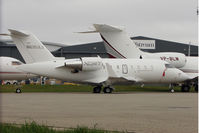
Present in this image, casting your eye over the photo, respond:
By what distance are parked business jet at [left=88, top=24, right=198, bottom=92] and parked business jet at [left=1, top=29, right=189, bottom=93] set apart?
87.2 inches

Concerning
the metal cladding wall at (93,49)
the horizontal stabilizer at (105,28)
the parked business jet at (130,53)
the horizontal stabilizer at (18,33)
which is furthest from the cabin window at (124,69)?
the metal cladding wall at (93,49)

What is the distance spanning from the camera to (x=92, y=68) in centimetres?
3069

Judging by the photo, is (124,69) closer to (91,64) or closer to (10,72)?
(91,64)

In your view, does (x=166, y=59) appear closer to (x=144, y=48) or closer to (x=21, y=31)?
(x=21, y=31)

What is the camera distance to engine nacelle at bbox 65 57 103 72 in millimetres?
30119

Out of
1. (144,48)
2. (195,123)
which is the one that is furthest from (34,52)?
(144,48)

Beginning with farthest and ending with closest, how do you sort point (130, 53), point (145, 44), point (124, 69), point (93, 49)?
point (93, 49) < point (145, 44) < point (130, 53) < point (124, 69)

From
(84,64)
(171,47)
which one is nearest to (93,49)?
(171,47)

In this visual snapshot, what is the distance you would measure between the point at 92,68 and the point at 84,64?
0.79 metres

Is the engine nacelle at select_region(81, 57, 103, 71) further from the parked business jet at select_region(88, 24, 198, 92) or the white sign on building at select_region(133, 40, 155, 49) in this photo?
the white sign on building at select_region(133, 40, 155, 49)

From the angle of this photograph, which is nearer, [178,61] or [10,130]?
[10,130]

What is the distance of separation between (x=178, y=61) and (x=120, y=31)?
19.2 feet

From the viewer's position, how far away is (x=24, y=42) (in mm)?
30172

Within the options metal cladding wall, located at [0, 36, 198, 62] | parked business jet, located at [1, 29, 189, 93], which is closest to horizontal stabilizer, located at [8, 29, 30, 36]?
parked business jet, located at [1, 29, 189, 93]
